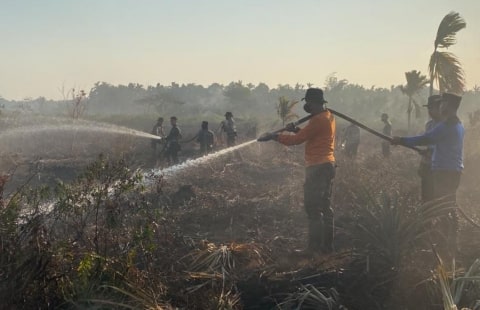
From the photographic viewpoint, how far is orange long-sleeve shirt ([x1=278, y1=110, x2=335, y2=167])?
229 inches

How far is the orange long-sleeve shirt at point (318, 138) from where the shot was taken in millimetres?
5828

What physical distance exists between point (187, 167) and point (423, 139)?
7913 millimetres

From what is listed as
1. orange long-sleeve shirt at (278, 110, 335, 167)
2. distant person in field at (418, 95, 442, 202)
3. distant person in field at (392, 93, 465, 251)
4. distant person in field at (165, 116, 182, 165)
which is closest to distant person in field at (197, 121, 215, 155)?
distant person in field at (165, 116, 182, 165)

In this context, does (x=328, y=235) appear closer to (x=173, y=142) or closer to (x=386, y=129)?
(x=173, y=142)

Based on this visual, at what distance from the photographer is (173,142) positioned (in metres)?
14.3

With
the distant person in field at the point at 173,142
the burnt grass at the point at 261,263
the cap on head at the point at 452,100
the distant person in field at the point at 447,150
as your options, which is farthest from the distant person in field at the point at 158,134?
the cap on head at the point at 452,100

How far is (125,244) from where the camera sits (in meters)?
4.30

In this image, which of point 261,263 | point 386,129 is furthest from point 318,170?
point 386,129

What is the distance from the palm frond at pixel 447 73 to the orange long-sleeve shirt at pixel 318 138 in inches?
330

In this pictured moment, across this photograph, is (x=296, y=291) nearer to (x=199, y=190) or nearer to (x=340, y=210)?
(x=340, y=210)

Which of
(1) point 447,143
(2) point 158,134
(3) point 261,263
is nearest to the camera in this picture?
(3) point 261,263

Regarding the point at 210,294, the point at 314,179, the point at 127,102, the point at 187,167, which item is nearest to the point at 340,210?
the point at 314,179

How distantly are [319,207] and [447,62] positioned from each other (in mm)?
9053

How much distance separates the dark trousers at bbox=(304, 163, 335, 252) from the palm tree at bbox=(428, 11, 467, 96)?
8526mm
